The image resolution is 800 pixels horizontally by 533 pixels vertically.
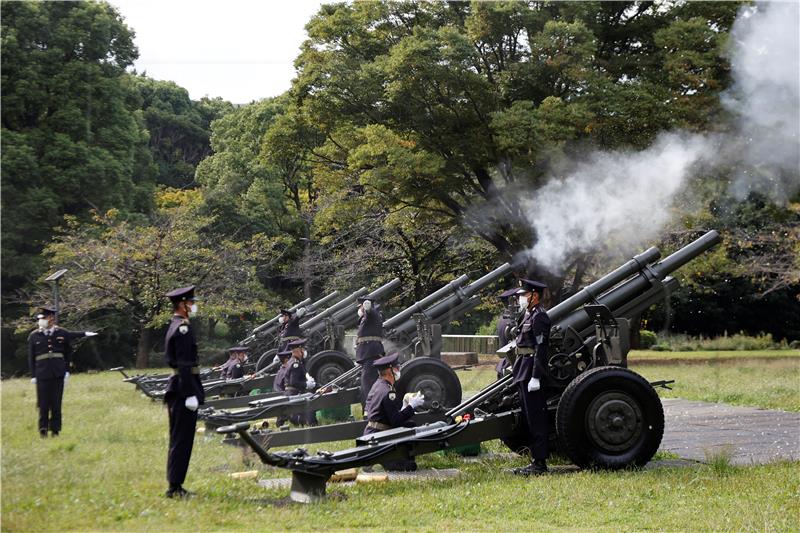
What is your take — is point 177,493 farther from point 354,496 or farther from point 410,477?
point 410,477

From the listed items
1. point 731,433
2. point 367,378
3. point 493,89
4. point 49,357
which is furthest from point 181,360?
point 493,89

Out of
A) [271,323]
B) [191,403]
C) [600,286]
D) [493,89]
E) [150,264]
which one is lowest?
[191,403]

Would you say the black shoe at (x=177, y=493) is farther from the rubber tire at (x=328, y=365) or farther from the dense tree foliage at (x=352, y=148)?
the rubber tire at (x=328, y=365)

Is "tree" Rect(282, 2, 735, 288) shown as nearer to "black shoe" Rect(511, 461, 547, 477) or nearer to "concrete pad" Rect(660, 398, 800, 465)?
"concrete pad" Rect(660, 398, 800, 465)

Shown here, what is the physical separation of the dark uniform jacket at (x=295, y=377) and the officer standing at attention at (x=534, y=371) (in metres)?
3.91

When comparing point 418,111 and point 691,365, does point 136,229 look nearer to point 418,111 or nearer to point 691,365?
point 418,111

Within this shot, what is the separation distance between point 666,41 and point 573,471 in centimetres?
1319

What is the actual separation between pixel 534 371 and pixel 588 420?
613mm

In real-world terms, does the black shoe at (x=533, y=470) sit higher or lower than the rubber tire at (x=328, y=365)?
lower

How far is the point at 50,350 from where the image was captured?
9727 mm

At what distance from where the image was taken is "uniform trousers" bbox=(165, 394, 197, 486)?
645 centimetres

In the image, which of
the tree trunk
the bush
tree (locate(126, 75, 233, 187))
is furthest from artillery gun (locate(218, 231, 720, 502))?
the bush

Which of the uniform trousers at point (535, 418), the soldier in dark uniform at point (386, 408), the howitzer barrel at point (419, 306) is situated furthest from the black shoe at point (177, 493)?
the howitzer barrel at point (419, 306)

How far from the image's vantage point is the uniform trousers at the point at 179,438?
645 centimetres
